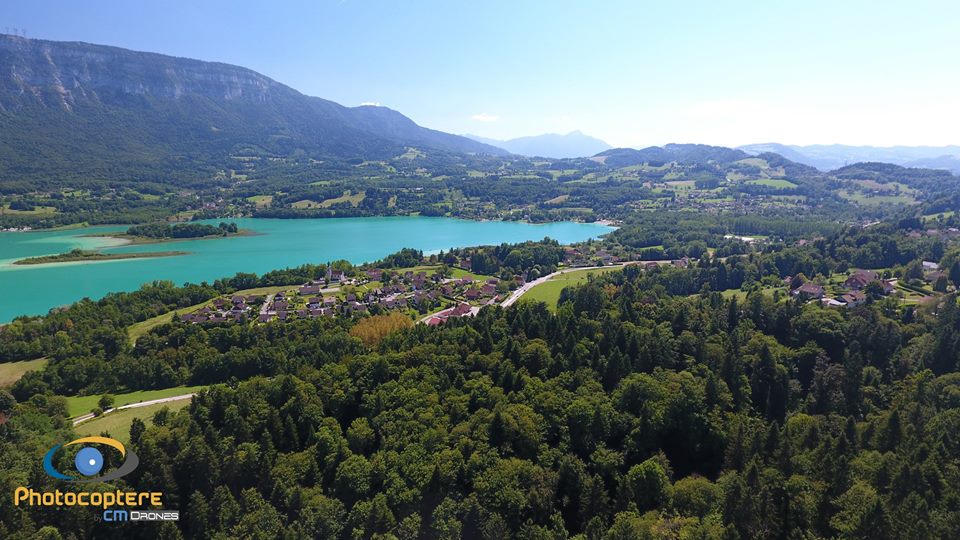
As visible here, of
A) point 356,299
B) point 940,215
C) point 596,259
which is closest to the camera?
point 356,299

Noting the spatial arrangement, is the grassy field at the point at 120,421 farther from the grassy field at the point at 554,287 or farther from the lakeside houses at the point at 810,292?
the lakeside houses at the point at 810,292

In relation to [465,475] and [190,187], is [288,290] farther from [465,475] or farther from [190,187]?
[190,187]

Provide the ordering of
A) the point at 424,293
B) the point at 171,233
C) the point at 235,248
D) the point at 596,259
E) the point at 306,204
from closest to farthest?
the point at 424,293 → the point at 596,259 → the point at 235,248 → the point at 171,233 → the point at 306,204

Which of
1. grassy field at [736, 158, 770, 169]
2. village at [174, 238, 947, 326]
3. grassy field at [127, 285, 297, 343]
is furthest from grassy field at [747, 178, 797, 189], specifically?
grassy field at [127, 285, 297, 343]

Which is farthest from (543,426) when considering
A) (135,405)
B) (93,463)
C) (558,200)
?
(558,200)

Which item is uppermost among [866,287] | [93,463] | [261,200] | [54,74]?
[54,74]

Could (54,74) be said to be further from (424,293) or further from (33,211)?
(424,293)

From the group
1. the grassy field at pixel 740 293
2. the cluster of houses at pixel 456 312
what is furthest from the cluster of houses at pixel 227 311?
the grassy field at pixel 740 293

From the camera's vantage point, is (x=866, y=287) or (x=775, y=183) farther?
(x=775, y=183)
